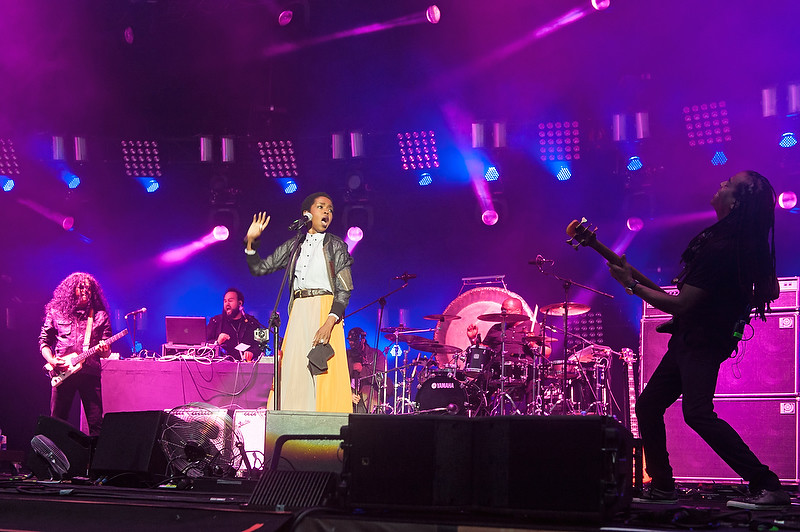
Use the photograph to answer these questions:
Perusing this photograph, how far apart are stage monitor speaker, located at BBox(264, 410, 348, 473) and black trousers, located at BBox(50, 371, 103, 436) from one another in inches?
171

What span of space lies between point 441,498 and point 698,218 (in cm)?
845

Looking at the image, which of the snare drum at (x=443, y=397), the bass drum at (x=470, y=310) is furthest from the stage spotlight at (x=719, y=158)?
the snare drum at (x=443, y=397)

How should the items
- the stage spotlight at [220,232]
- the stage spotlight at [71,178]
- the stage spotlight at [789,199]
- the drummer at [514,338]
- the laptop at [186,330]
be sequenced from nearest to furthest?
the stage spotlight at [789,199] → the laptop at [186,330] → the drummer at [514,338] → the stage spotlight at [71,178] → the stage spotlight at [220,232]

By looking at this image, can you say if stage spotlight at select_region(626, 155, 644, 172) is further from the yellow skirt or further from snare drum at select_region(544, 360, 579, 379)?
the yellow skirt

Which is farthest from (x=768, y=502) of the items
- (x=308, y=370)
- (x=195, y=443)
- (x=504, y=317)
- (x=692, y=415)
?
(x=504, y=317)

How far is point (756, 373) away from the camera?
7738 millimetres

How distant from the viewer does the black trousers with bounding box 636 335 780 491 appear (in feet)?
14.7

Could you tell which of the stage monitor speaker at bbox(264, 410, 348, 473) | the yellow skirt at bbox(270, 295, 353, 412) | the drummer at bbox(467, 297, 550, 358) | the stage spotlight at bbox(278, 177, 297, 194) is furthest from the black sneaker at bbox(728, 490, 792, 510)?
the stage spotlight at bbox(278, 177, 297, 194)

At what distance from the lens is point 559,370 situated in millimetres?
10531

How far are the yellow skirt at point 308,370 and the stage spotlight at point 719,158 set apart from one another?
601cm

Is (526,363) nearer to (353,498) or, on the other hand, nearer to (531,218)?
(531,218)

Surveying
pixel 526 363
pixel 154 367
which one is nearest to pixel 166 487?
pixel 154 367

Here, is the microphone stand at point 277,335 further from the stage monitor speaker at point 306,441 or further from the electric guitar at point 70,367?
the electric guitar at point 70,367

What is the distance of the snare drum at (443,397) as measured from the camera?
1038 cm
